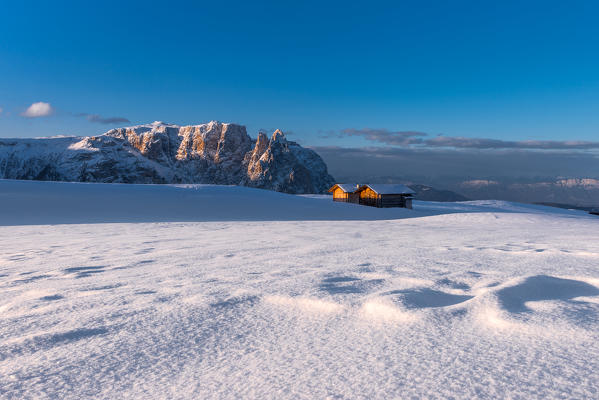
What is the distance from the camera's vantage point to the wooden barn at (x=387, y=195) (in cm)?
3934

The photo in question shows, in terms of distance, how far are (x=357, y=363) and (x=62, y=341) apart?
1.69 meters

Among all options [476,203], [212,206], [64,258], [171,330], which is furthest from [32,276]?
[476,203]

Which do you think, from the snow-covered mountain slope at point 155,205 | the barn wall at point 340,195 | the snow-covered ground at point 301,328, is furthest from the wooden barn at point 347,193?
the snow-covered ground at point 301,328

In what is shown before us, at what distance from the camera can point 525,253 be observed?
5.10 m

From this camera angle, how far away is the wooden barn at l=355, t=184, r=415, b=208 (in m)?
39.3

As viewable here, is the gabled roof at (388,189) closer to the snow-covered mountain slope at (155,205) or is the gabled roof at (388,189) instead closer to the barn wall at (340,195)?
the barn wall at (340,195)

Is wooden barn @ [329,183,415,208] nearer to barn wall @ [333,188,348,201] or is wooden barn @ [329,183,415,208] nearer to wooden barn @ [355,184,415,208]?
wooden barn @ [355,184,415,208]

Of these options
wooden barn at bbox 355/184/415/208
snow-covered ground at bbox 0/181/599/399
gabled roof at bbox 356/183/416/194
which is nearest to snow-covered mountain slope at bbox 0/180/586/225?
wooden barn at bbox 355/184/415/208

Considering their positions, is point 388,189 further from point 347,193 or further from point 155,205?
point 155,205

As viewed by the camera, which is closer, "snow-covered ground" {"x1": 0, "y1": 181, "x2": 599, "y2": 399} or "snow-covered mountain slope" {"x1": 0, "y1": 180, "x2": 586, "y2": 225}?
"snow-covered ground" {"x1": 0, "y1": 181, "x2": 599, "y2": 399}

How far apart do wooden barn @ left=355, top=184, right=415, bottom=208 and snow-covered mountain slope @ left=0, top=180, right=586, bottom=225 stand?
4.93 meters

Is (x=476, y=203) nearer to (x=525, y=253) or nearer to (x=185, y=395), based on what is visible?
(x=525, y=253)

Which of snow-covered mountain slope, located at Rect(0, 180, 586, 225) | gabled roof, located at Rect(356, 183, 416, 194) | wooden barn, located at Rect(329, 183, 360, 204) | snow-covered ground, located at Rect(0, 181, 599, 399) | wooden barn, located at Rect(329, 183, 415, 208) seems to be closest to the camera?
snow-covered ground, located at Rect(0, 181, 599, 399)

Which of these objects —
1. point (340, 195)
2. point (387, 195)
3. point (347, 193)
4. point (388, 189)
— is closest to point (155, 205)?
point (347, 193)
